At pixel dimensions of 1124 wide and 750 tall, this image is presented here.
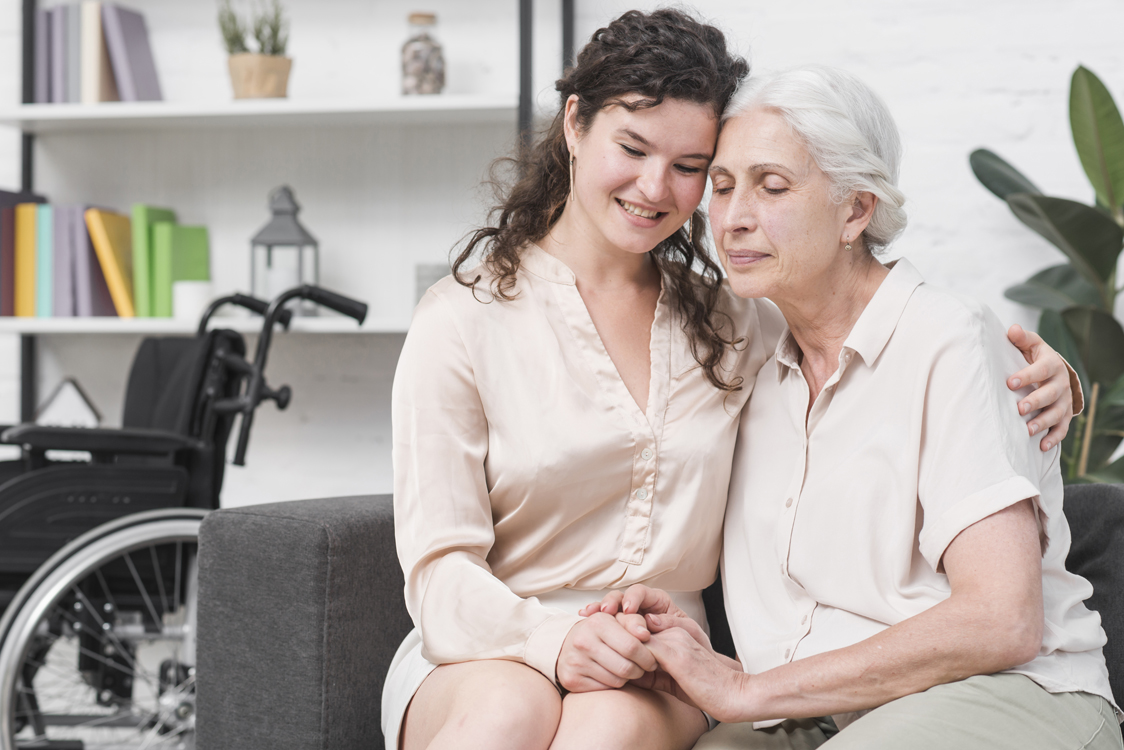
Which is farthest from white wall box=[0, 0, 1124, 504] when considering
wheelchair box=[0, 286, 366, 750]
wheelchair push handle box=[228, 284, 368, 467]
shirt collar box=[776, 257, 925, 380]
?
shirt collar box=[776, 257, 925, 380]

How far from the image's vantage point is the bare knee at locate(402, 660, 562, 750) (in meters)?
0.98

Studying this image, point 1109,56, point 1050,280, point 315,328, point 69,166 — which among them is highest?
point 1109,56

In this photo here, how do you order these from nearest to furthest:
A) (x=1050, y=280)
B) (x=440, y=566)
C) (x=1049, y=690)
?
1. (x=1049, y=690)
2. (x=440, y=566)
3. (x=1050, y=280)

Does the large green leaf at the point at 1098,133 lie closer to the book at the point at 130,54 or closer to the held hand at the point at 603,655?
the held hand at the point at 603,655

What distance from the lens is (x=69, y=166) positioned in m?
2.79

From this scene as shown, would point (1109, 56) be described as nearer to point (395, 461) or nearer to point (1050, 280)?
point (1050, 280)

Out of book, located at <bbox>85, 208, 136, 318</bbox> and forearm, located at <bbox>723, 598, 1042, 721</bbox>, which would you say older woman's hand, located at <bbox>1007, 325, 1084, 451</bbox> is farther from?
book, located at <bbox>85, 208, 136, 318</bbox>

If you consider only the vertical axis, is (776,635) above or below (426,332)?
below

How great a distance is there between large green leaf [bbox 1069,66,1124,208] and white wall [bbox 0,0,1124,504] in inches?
13.0

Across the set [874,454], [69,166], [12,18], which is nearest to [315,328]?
[69,166]

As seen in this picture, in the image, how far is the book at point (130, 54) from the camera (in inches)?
99.4

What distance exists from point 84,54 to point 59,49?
0.08m

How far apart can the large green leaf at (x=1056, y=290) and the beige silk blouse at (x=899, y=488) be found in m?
1.27

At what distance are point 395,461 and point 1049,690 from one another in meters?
0.77
